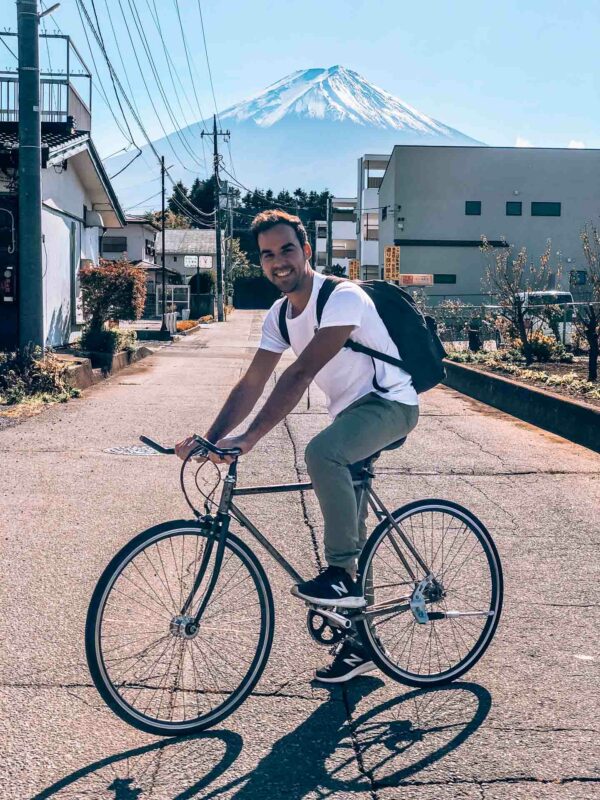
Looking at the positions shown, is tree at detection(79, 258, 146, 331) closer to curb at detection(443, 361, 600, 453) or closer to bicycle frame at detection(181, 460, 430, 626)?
curb at detection(443, 361, 600, 453)

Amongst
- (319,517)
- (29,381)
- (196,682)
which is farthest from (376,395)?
(29,381)

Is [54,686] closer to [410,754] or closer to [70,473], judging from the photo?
[410,754]

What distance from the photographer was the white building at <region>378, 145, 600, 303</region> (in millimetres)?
51844

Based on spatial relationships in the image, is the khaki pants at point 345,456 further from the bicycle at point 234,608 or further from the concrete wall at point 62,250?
the concrete wall at point 62,250

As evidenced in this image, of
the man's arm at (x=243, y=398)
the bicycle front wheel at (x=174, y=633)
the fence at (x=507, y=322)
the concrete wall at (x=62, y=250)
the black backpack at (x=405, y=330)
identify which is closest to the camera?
the bicycle front wheel at (x=174, y=633)

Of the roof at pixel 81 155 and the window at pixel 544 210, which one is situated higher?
the window at pixel 544 210

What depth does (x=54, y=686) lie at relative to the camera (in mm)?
3818

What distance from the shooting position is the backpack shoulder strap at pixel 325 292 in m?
3.66

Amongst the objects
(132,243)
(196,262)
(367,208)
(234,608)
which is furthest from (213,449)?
(367,208)

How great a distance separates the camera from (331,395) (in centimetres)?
392

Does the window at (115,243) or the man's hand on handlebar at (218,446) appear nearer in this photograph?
the man's hand on handlebar at (218,446)

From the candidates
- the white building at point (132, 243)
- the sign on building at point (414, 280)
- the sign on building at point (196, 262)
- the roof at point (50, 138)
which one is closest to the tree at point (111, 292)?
the roof at point (50, 138)

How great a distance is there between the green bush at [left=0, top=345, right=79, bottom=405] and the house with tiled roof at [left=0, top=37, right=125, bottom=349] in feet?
10.8

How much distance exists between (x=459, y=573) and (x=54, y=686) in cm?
173
